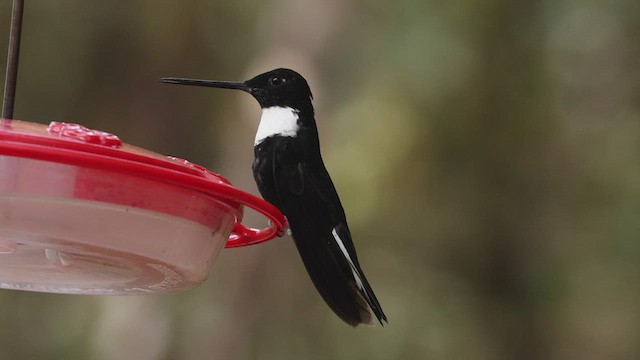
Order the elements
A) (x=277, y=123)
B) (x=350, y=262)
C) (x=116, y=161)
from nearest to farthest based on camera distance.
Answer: (x=116, y=161)
(x=350, y=262)
(x=277, y=123)

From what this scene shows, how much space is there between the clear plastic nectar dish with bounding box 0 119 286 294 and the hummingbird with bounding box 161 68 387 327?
518 millimetres

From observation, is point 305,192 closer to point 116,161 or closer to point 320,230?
point 320,230

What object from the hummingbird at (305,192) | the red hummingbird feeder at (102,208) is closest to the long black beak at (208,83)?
the hummingbird at (305,192)

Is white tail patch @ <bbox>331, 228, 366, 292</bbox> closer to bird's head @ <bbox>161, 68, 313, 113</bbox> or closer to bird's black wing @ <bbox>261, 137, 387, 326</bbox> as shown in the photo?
bird's black wing @ <bbox>261, 137, 387, 326</bbox>

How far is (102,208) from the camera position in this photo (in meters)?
1.43

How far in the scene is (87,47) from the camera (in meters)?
4.93

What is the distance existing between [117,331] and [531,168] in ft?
6.68

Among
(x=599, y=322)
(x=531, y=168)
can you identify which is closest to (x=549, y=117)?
(x=531, y=168)

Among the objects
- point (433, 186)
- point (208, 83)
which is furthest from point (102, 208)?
point (433, 186)

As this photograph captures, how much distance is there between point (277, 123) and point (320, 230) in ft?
1.33

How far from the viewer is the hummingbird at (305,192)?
2197mm

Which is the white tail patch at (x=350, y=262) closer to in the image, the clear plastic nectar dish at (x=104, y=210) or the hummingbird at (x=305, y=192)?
the hummingbird at (x=305, y=192)

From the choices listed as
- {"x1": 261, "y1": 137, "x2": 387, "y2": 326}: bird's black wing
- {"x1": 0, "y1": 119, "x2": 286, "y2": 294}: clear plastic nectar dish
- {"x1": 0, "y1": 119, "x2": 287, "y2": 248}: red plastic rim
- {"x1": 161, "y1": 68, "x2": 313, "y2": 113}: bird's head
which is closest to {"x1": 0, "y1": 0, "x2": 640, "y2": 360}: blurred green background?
{"x1": 161, "y1": 68, "x2": 313, "y2": 113}: bird's head

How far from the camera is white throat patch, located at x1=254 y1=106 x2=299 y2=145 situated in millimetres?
2590
